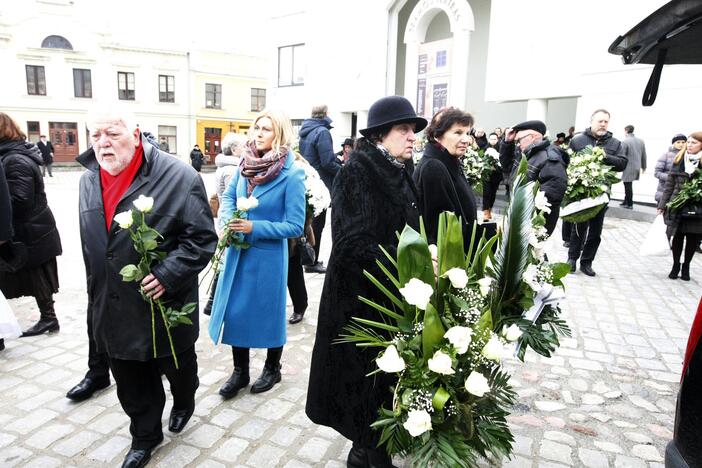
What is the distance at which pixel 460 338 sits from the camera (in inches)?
73.3

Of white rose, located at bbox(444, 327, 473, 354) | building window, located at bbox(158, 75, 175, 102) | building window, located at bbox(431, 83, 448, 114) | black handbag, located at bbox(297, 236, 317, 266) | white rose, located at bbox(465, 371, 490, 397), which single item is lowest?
black handbag, located at bbox(297, 236, 317, 266)

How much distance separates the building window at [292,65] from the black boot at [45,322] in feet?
85.2

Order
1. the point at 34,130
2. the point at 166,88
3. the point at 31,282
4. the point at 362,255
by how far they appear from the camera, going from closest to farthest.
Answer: the point at 362,255 → the point at 31,282 → the point at 34,130 → the point at 166,88

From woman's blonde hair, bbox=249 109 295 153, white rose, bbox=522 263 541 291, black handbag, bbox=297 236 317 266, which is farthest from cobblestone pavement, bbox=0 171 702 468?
woman's blonde hair, bbox=249 109 295 153

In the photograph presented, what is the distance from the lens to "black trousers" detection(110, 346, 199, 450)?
2.91 metres

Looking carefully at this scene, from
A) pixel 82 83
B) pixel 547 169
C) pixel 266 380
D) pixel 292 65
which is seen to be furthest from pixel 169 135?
pixel 266 380

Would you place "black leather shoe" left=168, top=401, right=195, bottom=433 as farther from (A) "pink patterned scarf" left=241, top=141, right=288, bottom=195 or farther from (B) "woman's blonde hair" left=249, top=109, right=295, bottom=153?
(B) "woman's blonde hair" left=249, top=109, right=295, bottom=153

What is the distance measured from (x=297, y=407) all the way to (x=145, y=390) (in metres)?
1.13

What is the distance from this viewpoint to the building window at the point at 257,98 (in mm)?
48156

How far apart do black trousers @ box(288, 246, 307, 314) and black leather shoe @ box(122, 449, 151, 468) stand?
7.67 feet

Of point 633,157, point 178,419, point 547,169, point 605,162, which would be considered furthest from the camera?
point 633,157

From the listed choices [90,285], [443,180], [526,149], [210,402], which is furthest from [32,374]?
[526,149]

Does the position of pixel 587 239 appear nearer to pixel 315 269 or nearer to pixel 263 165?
pixel 315 269

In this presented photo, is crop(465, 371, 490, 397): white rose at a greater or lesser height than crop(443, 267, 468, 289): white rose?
lesser
